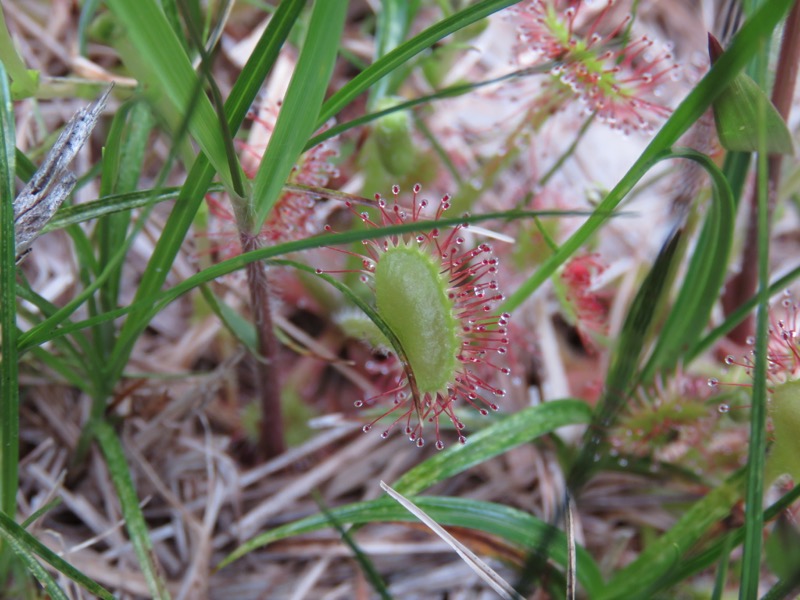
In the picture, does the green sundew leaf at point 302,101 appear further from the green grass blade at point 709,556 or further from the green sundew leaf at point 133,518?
the green grass blade at point 709,556

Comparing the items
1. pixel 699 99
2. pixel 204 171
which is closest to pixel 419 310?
pixel 204 171

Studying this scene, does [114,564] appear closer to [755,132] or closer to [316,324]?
[316,324]

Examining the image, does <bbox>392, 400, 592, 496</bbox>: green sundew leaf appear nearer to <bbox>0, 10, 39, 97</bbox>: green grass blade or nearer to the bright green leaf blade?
the bright green leaf blade

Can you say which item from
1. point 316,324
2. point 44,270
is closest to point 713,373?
point 316,324

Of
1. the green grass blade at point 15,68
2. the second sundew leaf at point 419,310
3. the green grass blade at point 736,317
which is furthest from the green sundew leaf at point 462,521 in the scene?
the green grass blade at point 15,68

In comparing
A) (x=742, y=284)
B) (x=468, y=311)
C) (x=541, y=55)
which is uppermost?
(x=541, y=55)

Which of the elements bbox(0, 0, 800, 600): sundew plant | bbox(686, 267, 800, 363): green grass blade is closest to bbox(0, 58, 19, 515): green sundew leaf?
bbox(0, 0, 800, 600): sundew plant

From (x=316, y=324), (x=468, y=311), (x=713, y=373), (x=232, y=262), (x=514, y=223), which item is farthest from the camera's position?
(x=316, y=324)

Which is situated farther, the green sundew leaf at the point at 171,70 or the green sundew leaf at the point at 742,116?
the green sundew leaf at the point at 742,116
